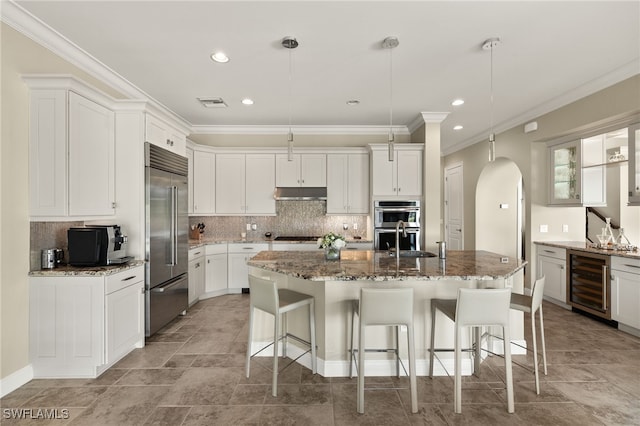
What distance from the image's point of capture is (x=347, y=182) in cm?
546

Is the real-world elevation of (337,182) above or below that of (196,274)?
above

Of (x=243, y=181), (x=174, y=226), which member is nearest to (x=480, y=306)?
(x=174, y=226)

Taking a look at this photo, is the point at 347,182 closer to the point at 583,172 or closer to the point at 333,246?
the point at 333,246

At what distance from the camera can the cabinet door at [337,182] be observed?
546 centimetres

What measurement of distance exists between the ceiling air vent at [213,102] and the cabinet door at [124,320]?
2566 millimetres

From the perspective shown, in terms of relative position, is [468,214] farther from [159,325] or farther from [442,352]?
[159,325]

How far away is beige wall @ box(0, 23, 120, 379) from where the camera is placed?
241 cm

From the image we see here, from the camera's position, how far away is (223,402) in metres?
2.34

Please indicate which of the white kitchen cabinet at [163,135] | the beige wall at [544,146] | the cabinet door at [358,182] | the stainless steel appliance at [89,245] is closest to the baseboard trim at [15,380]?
the stainless steel appliance at [89,245]

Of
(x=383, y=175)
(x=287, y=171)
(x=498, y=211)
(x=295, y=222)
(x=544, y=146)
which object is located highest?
(x=544, y=146)

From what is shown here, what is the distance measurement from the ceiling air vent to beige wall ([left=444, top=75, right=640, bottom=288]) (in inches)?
188

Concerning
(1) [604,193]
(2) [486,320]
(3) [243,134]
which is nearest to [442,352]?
(2) [486,320]

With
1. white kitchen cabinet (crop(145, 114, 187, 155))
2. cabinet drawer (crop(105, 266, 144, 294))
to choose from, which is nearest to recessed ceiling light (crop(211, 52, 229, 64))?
white kitchen cabinet (crop(145, 114, 187, 155))

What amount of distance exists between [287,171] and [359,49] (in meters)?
2.85
